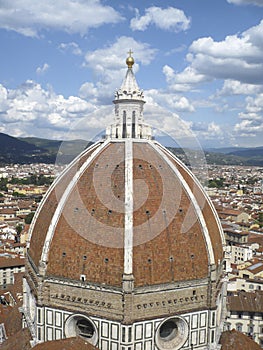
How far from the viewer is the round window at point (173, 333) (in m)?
17.0

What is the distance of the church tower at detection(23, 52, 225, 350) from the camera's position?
16.1m

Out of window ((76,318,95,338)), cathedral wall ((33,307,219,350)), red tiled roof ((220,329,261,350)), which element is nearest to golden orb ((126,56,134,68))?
cathedral wall ((33,307,219,350))

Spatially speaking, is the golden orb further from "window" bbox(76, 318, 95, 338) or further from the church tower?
"window" bbox(76, 318, 95, 338)

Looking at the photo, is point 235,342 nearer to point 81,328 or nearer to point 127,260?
point 81,328

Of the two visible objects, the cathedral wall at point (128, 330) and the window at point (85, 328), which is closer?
the cathedral wall at point (128, 330)

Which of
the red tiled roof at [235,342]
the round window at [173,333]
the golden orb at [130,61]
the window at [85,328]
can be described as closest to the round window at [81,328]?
the window at [85,328]

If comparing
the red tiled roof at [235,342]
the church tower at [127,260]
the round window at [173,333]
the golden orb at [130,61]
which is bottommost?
the red tiled roof at [235,342]

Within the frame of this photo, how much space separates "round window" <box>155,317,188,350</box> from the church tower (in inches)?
1.6

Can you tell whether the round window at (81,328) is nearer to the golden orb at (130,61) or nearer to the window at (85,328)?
the window at (85,328)

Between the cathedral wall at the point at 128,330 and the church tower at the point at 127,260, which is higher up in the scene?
the church tower at the point at 127,260

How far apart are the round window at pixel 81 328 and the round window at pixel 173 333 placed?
255 centimetres

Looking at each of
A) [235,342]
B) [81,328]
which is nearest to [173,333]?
[235,342]

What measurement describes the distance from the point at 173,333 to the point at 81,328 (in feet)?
11.9

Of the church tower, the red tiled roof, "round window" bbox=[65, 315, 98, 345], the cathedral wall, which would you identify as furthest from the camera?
the red tiled roof
